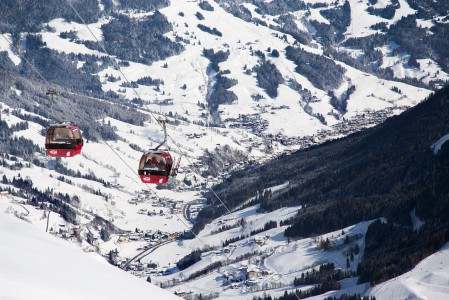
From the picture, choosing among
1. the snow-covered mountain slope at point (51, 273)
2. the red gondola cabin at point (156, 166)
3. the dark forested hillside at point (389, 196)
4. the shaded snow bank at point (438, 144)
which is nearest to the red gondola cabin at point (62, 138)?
the red gondola cabin at point (156, 166)

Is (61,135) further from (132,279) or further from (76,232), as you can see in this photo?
(76,232)

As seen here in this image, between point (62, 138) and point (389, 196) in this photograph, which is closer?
point (62, 138)

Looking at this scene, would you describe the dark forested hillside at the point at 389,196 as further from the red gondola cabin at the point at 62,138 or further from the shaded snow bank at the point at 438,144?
the red gondola cabin at the point at 62,138

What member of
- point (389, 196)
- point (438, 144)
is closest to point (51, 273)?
point (389, 196)

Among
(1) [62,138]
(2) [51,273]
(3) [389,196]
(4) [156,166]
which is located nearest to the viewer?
(2) [51,273]

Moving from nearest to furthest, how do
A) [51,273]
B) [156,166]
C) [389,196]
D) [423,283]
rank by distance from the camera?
1. [51,273]
2. [156,166]
3. [423,283]
4. [389,196]

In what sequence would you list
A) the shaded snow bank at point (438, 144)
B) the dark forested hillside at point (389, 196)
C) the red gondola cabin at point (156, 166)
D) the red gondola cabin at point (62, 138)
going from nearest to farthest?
the red gondola cabin at point (62, 138), the red gondola cabin at point (156, 166), the dark forested hillside at point (389, 196), the shaded snow bank at point (438, 144)

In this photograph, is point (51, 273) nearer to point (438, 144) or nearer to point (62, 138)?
point (62, 138)

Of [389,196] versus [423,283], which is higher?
[389,196]

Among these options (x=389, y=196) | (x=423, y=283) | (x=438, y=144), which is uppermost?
(x=438, y=144)
